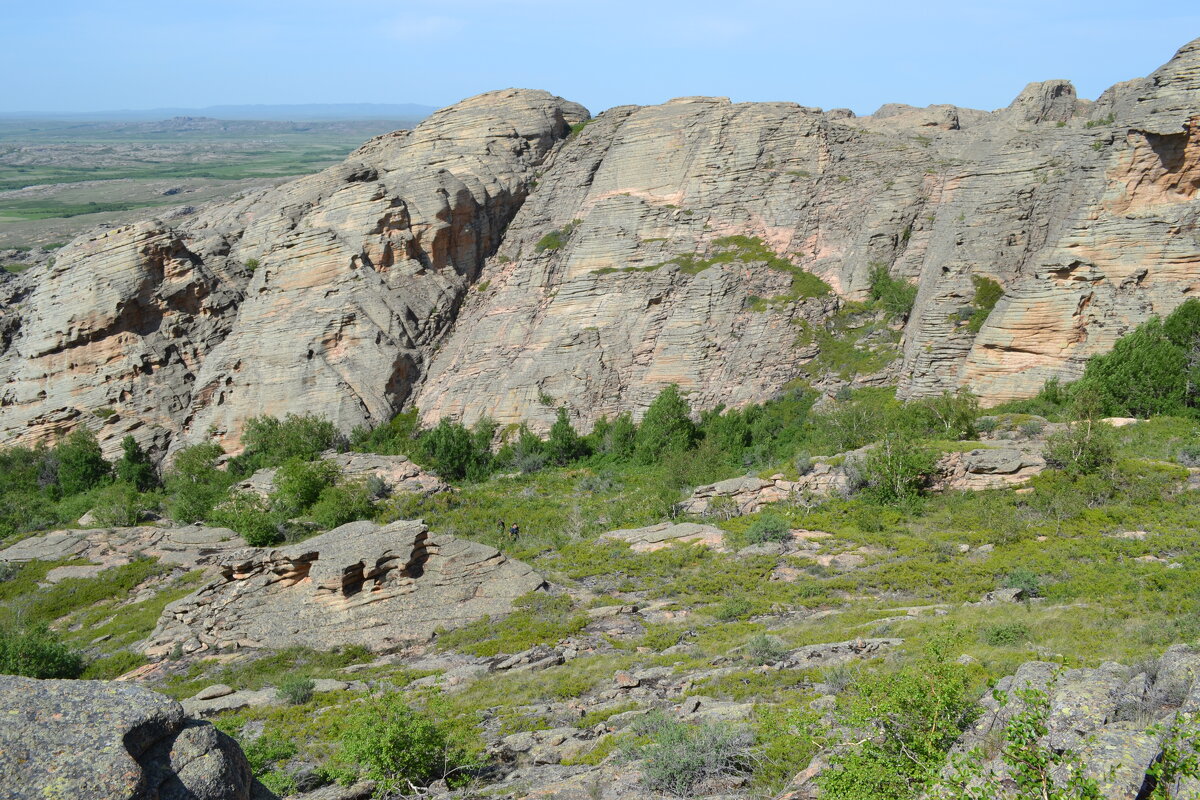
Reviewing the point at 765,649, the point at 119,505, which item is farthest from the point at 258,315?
the point at 765,649

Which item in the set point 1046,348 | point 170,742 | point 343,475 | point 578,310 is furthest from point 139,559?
point 1046,348

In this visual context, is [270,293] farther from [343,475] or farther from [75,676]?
[75,676]

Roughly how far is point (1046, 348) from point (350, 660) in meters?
29.8

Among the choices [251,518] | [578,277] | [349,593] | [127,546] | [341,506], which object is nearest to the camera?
[349,593]

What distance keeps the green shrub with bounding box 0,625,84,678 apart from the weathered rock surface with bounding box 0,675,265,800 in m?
17.2

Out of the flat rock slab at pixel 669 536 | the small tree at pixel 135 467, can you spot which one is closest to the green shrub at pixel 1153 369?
the flat rock slab at pixel 669 536

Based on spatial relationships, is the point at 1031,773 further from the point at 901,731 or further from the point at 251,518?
the point at 251,518

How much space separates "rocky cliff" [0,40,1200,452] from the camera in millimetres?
40031

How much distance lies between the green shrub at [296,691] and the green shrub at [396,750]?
18.7ft

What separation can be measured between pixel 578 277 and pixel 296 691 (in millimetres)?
31729

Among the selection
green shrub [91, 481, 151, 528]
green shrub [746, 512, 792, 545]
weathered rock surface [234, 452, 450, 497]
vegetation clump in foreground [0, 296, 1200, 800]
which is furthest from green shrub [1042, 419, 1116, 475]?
green shrub [91, 481, 151, 528]

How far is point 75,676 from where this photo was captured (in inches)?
912

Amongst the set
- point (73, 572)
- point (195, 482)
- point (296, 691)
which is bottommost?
point (73, 572)

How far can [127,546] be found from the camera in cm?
3341
